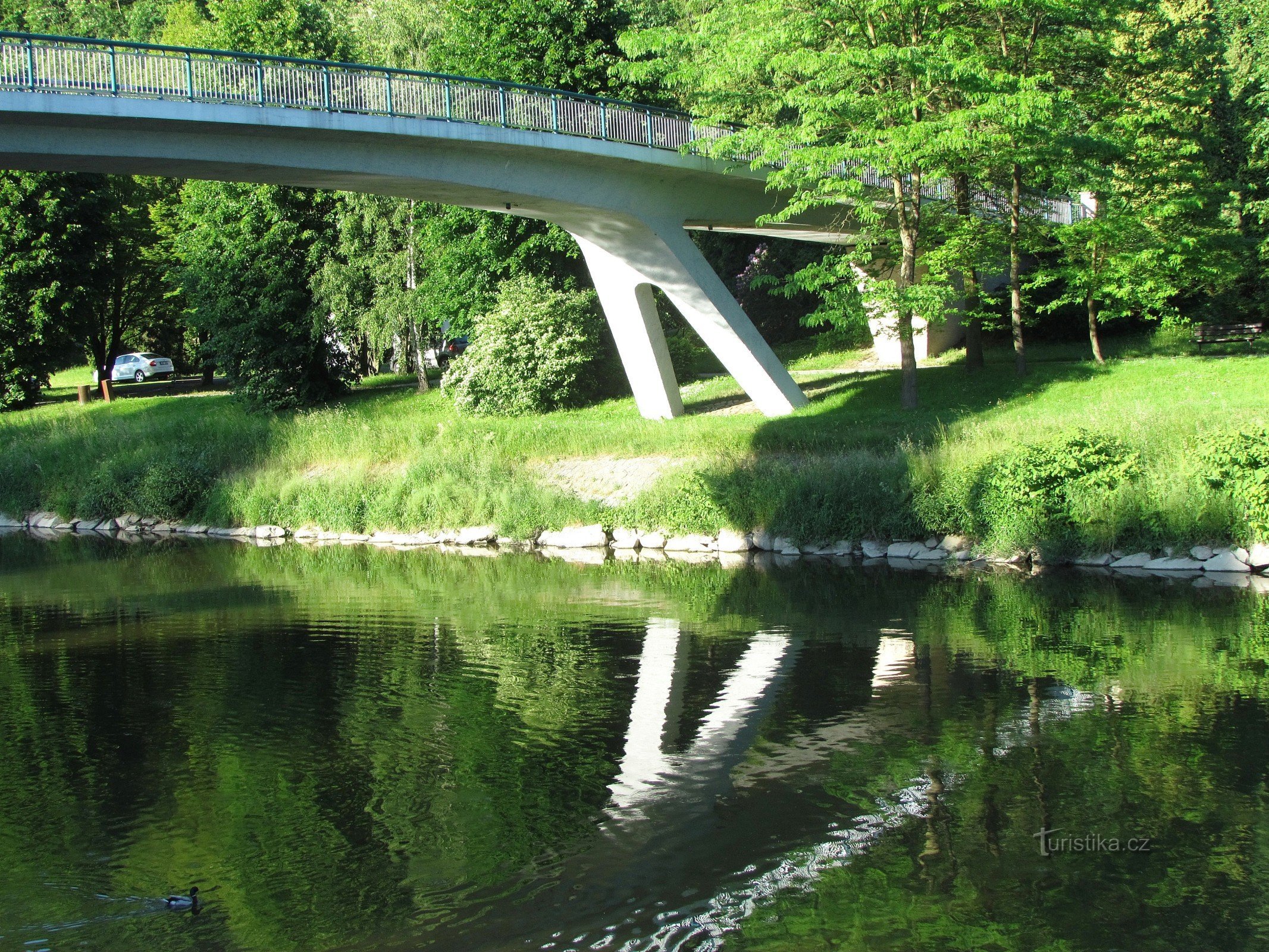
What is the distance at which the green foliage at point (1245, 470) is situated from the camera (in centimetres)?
1739

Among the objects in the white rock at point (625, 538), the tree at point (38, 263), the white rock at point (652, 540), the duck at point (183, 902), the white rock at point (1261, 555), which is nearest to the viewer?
the duck at point (183, 902)

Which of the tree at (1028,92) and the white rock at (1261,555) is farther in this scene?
the tree at (1028,92)

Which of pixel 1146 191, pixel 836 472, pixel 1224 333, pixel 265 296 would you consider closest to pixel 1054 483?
pixel 836 472

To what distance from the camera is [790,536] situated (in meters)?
20.8

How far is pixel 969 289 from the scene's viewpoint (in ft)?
88.9

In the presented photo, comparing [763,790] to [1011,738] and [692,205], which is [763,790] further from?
[692,205]

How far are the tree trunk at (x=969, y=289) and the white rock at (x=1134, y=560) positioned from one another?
885 centimetres

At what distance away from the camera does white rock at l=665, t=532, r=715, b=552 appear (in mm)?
21578

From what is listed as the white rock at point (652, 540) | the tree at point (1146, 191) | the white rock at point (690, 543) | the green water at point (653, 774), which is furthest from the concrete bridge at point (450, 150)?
the green water at point (653, 774)

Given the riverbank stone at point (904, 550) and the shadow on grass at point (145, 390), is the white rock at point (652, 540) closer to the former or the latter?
the riverbank stone at point (904, 550)

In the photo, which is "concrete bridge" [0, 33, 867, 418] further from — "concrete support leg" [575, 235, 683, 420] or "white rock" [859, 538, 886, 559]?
"white rock" [859, 538, 886, 559]

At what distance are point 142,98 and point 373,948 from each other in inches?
672

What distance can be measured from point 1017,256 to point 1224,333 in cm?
590
